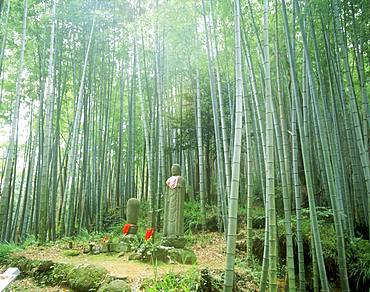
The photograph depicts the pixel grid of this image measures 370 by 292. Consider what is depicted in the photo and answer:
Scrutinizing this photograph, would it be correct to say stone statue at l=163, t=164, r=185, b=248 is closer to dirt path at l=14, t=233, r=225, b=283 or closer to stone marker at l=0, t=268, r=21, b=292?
dirt path at l=14, t=233, r=225, b=283

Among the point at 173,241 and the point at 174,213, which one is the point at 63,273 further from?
the point at 174,213

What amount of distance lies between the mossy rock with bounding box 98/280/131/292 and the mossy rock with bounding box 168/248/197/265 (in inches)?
35.7

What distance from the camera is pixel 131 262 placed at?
4.27 metres

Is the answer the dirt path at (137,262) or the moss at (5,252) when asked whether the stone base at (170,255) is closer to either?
the dirt path at (137,262)

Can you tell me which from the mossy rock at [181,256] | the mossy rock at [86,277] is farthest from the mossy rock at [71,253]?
the mossy rock at [181,256]

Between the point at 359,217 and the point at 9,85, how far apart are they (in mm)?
7990

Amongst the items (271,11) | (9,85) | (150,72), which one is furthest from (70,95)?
(271,11)

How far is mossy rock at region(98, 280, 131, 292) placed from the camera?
3208 mm

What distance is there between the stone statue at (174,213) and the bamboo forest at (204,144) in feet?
0.05

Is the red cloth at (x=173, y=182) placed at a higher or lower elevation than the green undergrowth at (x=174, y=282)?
higher

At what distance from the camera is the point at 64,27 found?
6742 mm

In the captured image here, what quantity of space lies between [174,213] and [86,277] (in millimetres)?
1388

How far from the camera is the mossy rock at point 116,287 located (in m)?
3.21

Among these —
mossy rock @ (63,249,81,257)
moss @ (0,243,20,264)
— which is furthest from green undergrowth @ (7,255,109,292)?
mossy rock @ (63,249,81,257)
